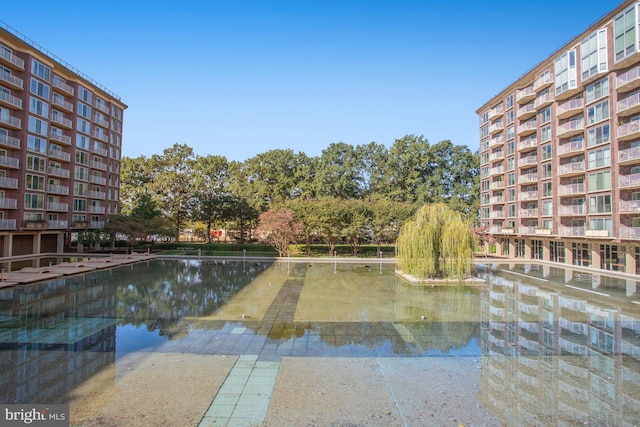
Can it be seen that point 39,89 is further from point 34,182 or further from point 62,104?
point 34,182

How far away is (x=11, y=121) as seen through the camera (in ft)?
104

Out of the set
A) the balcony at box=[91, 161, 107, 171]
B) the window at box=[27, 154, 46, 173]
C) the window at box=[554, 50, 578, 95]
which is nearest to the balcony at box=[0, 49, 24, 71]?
the window at box=[27, 154, 46, 173]

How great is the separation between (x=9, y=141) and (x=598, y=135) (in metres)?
49.7

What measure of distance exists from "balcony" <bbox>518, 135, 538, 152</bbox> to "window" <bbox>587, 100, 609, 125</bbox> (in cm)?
716

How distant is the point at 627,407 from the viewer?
6629 millimetres

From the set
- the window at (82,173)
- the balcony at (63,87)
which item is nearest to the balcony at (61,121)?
the balcony at (63,87)

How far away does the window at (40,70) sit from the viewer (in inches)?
1324

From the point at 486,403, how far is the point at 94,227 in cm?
4668

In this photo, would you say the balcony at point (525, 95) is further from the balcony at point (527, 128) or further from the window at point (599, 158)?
the window at point (599, 158)

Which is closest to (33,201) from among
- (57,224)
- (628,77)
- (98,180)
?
(57,224)

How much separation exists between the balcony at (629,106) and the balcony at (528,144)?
10.2 m

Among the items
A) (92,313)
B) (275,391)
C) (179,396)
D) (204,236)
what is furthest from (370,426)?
(204,236)

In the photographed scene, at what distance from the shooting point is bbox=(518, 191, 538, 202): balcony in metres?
35.8

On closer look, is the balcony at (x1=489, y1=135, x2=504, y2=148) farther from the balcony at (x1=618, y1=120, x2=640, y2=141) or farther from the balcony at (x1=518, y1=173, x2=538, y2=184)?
the balcony at (x1=618, y1=120, x2=640, y2=141)
